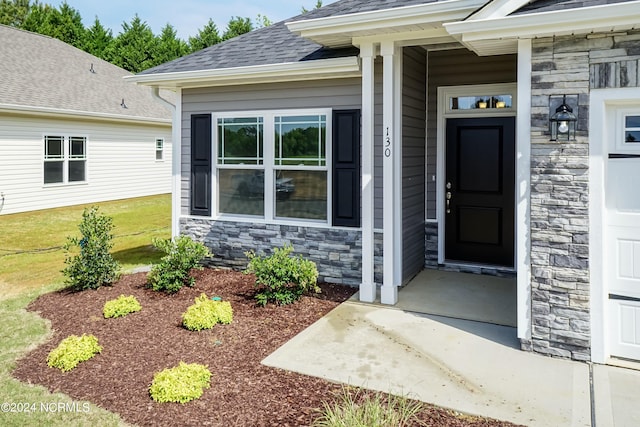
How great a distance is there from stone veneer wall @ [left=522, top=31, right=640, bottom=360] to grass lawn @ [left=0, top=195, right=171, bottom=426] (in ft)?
11.4

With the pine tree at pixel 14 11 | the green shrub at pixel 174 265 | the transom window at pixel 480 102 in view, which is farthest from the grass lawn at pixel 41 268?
the pine tree at pixel 14 11

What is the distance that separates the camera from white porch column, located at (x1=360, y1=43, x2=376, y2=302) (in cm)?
557

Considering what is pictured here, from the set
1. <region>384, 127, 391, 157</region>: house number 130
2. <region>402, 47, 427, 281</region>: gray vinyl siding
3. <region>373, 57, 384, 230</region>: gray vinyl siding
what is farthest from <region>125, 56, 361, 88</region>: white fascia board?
<region>384, 127, 391, 157</region>: house number 130

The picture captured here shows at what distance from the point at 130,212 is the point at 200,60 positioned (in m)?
7.82

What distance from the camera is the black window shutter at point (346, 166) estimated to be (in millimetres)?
6340

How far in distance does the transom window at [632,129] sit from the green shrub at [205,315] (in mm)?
4005

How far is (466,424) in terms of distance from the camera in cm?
317

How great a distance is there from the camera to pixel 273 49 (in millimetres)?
7141

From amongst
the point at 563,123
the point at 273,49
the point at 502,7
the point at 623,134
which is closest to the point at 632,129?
the point at 623,134

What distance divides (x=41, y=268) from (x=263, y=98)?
4542mm

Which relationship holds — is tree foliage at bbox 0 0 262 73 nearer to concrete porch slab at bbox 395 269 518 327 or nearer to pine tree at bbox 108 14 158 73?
pine tree at bbox 108 14 158 73

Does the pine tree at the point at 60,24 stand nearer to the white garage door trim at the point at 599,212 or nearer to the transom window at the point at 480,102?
the transom window at the point at 480,102

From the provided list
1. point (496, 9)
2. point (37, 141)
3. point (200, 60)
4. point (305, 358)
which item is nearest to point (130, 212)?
point (37, 141)

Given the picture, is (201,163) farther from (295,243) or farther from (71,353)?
(71,353)
